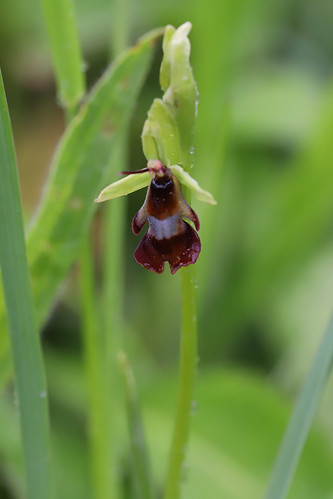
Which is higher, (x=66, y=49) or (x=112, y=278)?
(x=66, y=49)

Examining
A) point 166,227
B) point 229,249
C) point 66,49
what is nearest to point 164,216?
point 166,227

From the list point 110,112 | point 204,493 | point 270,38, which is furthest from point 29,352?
point 270,38

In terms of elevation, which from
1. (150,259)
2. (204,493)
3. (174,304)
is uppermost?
(150,259)

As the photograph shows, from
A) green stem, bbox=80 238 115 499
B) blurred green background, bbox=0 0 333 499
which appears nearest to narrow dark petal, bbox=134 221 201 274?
green stem, bbox=80 238 115 499

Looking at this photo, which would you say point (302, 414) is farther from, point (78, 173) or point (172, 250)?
point (78, 173)

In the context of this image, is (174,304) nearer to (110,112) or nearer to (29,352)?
(110,112)

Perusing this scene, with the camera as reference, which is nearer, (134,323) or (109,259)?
(109,259)
